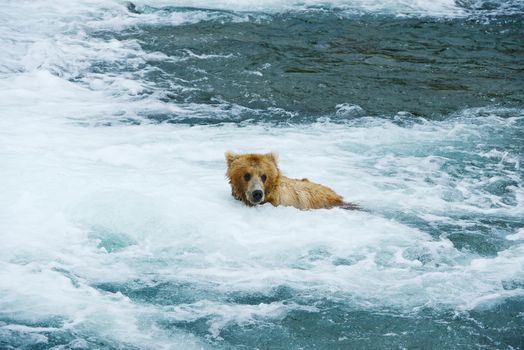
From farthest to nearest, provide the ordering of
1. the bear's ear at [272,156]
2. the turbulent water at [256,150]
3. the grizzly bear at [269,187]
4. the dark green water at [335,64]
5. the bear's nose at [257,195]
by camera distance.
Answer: the dark green water at [335,64] → the bear's ear at [272,156] → the grizzly bear at [269,187] → the bear's nose at [257,195] → the turbulent water at [256,150]

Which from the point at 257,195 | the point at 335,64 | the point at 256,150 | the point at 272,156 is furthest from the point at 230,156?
the point at 335,64

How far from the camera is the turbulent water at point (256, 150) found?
500 centimetres

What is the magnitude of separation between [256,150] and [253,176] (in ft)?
5.84

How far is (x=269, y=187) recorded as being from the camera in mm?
6457

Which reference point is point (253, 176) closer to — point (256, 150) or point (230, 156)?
point (230, 156)

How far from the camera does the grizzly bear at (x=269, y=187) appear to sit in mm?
6355

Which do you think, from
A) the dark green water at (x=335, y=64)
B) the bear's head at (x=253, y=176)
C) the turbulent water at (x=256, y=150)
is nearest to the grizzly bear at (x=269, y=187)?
the bear's head at (x=253, y=176)

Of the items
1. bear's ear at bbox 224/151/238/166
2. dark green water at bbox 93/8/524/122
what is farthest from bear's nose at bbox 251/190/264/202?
dark green water at bbox 93/8/524/122

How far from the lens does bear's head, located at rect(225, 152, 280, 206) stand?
631 centimetres

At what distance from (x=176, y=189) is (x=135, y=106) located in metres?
2.66

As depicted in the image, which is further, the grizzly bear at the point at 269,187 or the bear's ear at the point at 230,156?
the bear's ear at the point at 230,156

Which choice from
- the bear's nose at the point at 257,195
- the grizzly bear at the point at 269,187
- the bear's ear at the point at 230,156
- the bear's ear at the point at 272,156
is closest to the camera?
the bear's nose at the point at 257,195

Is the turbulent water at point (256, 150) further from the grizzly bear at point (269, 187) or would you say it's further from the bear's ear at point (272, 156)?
the bear's ear at point (272, 156)

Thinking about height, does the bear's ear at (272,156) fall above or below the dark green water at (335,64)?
below
